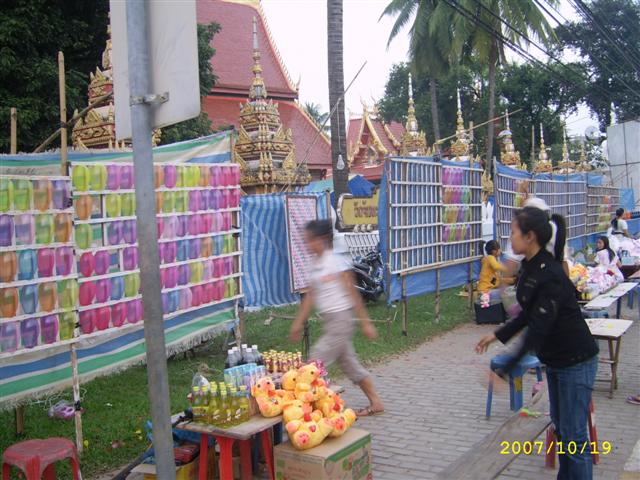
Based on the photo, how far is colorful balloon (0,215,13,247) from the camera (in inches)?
174

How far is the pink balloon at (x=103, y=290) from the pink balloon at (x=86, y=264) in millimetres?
126

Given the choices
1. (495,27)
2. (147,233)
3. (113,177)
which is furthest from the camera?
(495,27)

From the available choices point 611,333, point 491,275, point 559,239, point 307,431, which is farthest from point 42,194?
point 491,275

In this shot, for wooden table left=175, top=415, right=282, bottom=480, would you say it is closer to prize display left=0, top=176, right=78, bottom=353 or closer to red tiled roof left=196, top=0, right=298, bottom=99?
prize display left=0, top=176, right=78, bottom=353

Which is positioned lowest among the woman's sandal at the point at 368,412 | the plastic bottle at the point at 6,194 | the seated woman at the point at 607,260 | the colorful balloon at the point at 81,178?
the woman's sandal at the point at 368,412

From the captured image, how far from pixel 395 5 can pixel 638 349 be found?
69.1 ft

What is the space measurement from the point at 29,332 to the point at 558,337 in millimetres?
3661

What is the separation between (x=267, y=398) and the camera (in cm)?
401

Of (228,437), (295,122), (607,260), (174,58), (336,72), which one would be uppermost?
(295,122)

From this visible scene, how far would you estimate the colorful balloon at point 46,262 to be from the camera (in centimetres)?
466

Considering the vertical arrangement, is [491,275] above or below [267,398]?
above

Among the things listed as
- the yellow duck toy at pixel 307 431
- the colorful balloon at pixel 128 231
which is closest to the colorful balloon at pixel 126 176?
the colorful balloon at pixel 128 231
